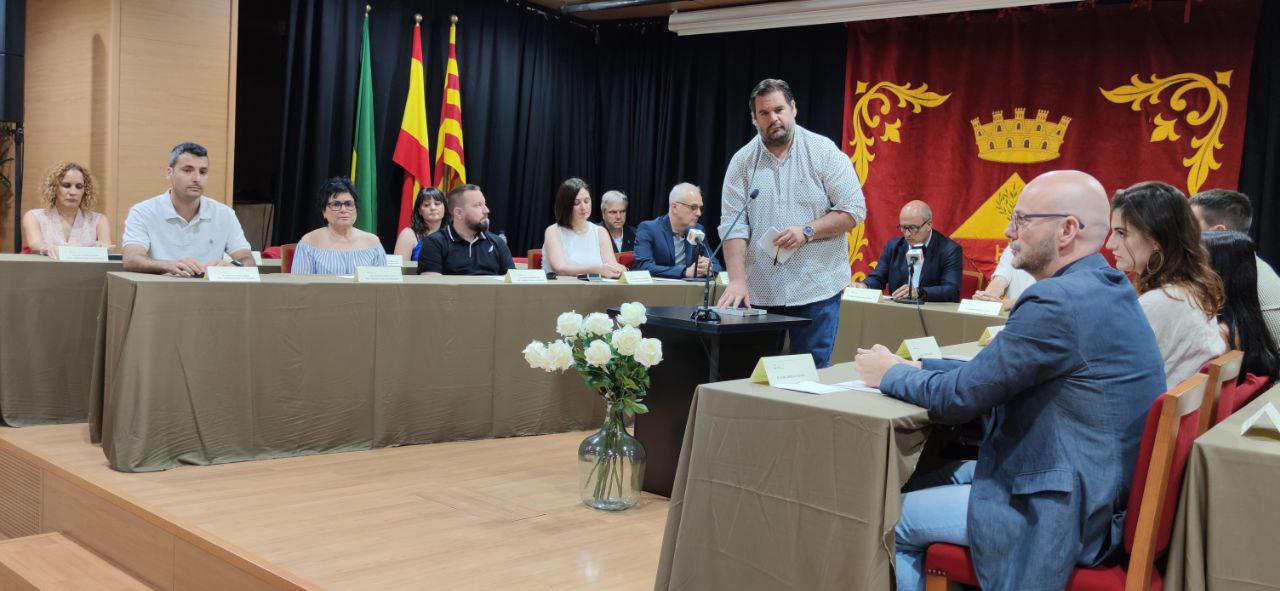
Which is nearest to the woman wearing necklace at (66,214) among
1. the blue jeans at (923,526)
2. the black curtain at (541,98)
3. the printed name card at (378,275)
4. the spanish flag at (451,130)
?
the black curtain at (541,98)

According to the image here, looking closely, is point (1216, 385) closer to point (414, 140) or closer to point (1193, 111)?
point (1193, 111)

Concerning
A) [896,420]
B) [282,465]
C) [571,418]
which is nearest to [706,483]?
[896,420]

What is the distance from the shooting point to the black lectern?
9.77ft

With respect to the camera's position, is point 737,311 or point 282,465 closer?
point 737,311

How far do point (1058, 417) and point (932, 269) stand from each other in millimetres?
3472

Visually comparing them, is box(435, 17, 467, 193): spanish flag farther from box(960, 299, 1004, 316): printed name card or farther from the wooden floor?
box(960, 299, 1004, 316): printed name card

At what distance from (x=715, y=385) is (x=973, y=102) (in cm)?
524

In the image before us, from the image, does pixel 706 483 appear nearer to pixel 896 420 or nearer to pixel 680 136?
pixel 896 420

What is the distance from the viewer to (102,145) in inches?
211

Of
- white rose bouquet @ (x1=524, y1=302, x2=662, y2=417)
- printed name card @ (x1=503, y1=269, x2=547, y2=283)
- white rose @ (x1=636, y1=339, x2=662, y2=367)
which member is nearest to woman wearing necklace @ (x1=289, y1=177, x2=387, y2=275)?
printed name card @ (x1=503, y1=269, x2=547, y2=283)

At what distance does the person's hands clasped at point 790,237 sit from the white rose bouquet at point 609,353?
0.44 meters

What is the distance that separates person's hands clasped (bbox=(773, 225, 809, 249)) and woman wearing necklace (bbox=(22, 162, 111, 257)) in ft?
11.5

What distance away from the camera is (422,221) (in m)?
5.33

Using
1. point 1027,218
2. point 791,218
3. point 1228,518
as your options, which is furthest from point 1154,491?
point 791,218
